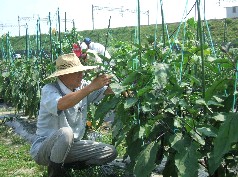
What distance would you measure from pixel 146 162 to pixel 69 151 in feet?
4.76

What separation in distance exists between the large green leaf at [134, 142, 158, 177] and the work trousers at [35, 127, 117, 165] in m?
1.15

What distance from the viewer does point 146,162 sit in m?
2.21

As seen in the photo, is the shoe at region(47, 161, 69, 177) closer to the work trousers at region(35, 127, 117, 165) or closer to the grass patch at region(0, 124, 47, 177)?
the work trousers at region(35, 127, 117, 165)

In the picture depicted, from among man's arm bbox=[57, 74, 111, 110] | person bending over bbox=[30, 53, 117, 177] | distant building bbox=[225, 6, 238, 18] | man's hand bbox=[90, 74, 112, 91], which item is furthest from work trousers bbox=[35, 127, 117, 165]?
distant building bbox=[225, 6, 238, 18]

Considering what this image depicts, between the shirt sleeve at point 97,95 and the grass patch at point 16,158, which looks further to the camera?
the grass patch at point 16,158

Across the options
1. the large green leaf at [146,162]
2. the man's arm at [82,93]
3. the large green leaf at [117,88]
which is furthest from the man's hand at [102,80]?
the large green leaf at [146,162]

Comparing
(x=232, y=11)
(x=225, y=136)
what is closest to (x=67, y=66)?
(x=225, y=136)

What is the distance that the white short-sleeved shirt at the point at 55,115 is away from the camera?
324 centimetres

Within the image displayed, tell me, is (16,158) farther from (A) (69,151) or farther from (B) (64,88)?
(B) (64,88)

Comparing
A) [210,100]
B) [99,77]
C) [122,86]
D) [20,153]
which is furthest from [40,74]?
[210,100]

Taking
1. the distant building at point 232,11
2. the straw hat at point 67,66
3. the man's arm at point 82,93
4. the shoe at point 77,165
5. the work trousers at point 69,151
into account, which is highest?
the distant building at point 232,11

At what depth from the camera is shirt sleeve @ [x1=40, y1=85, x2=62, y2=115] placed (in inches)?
125

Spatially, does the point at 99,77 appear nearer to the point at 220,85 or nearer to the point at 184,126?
the point at 184,126

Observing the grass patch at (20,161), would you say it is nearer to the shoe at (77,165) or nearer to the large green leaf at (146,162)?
the shoe at (77,165)
